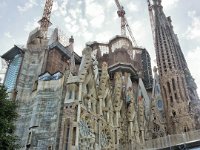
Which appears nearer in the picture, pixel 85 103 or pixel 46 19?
pixel 85 103

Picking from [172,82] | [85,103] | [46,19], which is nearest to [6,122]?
[85,103]

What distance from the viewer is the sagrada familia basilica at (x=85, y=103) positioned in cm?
2159

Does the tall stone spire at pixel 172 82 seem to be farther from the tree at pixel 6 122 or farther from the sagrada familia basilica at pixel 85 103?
the tree at pixel 6 122

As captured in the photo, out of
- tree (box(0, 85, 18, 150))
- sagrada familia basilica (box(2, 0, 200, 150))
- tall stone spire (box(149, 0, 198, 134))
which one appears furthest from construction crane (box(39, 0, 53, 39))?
tree (box(0, 85, 18, 150))

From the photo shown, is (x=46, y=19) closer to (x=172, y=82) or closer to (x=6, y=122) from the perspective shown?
(x=172, y=82)

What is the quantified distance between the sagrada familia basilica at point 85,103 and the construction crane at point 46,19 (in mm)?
123

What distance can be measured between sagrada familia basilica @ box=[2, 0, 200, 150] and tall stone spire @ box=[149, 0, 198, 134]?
0.13 m

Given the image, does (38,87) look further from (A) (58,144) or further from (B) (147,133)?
(B) (147,133)

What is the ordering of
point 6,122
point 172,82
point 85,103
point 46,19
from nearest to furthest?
point 6,122, point 85,103, point 46,19, point 172,82

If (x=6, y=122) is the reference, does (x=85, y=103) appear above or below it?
above

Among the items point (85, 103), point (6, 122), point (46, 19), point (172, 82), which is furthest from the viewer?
point (172, 82)

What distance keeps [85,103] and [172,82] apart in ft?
71.2

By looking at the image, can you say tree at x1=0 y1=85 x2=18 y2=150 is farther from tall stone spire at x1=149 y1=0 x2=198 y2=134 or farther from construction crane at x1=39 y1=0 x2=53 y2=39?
tall stone spire at x1=149 y1=0 x2=198 y2=134

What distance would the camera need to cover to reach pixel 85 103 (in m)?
23.9
